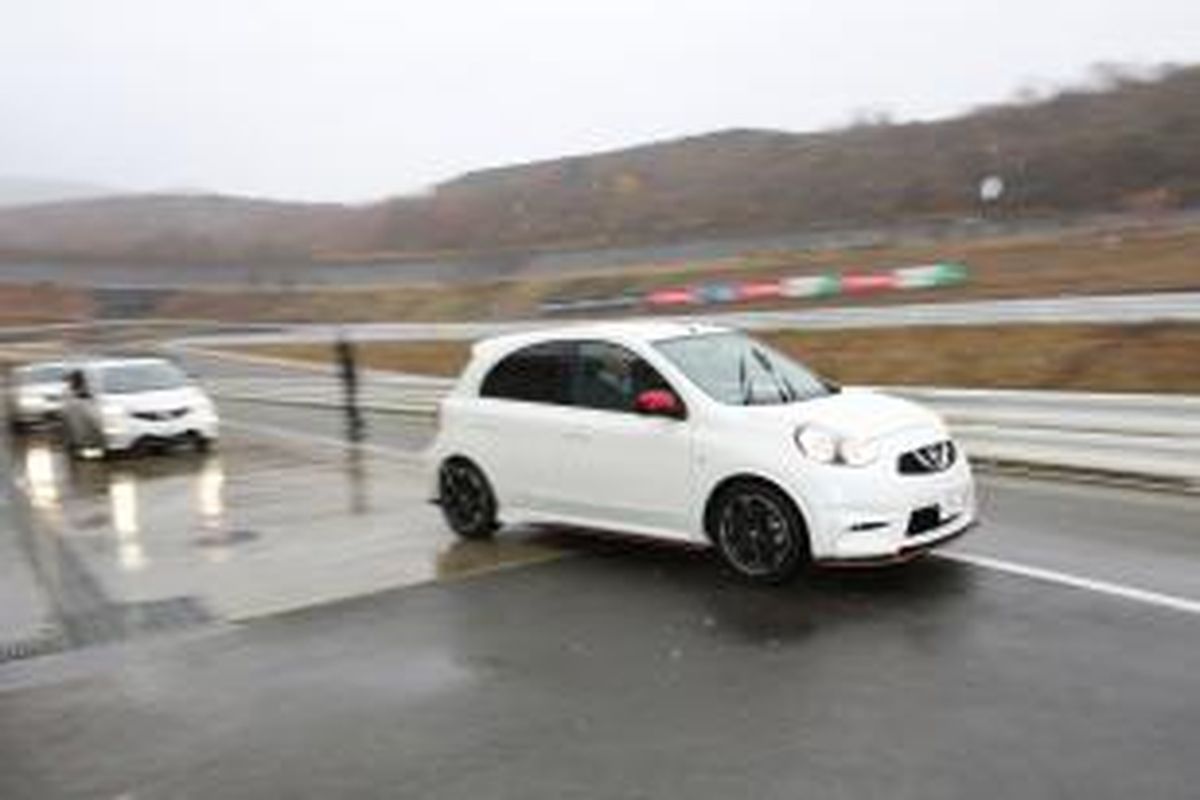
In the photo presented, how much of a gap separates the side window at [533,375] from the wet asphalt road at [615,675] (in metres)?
1.13

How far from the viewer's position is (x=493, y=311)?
201 feet

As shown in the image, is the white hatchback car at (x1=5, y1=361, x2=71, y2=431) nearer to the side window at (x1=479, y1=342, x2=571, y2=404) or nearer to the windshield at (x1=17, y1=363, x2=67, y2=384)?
the windshield at (x1=17, y1=363, x2=67, y2=384)

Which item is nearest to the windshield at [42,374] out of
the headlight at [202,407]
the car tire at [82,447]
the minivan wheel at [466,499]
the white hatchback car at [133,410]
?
the car tire at [82,447]

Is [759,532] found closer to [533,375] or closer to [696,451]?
[696,451]

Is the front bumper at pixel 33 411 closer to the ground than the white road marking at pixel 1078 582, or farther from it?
closer to the ground

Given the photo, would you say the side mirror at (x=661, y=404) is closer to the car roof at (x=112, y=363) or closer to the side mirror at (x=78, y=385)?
the side mirror at (x=78, y=385)

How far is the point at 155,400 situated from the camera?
808 inches

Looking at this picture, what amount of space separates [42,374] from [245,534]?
17.8 metres

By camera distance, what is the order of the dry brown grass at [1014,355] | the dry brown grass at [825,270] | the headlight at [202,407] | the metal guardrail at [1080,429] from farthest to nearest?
1. the dry brown grass at [825,270]
2. the dry brown grass at [1014,355]
3. the headlight at [202,407]
4. the metal guardrail at [1080,429]

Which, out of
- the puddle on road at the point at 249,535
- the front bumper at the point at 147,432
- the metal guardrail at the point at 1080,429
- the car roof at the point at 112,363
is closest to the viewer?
the puddle on road at the point at 249,535

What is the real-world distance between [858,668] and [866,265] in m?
43.8

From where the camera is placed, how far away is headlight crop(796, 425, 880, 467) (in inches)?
329

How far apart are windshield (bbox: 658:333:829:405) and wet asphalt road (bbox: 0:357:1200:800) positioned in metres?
1.17

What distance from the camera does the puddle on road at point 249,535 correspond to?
9789mm
